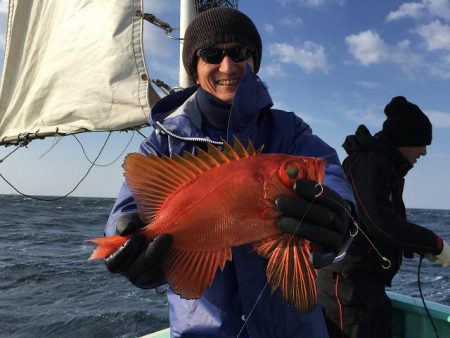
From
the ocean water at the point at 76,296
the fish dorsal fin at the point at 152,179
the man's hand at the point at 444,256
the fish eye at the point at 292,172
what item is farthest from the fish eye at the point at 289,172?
the ocean water at the point at 76,296

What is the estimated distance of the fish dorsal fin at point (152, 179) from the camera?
181 cm

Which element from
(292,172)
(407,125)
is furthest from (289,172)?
(407,125)

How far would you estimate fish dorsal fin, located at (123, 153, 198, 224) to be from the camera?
71.2 inches

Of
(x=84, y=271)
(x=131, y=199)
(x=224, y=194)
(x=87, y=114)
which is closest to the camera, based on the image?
(x=224, y=194)

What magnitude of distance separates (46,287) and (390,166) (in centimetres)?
1176

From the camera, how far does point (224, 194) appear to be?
1726 millimetres

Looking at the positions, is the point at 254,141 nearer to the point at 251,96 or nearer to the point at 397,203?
the point at 251,96

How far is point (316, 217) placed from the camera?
1.76 meters

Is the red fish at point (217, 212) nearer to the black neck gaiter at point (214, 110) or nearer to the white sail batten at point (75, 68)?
the black neck gaiter at point (214, 110)

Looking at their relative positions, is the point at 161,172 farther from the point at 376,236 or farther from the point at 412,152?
the point at 412,152

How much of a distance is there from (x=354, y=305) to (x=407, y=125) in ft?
5.60

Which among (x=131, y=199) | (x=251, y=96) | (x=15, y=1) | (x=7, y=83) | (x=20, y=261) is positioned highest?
(x=15, y=1)

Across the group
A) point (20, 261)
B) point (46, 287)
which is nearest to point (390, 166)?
point (46, 287)

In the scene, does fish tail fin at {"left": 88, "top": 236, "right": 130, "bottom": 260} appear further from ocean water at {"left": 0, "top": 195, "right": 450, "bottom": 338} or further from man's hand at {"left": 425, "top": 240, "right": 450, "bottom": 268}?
ocean water at {"left": 0, "top": 195, "right": 450, "bottom": 338}
